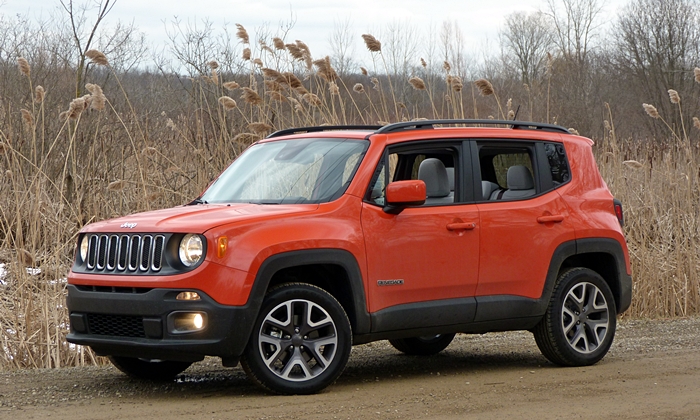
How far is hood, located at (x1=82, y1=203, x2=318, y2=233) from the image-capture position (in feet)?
20.7

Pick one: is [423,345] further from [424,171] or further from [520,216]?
[424,171]

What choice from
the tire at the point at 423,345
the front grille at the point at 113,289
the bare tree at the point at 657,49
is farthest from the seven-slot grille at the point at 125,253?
the bare tree at the point at 657,49

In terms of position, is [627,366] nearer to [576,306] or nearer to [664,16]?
[576,306]

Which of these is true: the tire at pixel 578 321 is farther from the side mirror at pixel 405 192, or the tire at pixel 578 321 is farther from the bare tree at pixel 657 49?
the bare tree at pixel 657 49

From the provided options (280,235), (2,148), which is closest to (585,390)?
(280,235)

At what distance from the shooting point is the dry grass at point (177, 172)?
937cm

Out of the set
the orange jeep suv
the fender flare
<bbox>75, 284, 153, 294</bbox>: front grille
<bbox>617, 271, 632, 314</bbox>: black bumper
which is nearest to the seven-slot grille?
the orange jeep suv

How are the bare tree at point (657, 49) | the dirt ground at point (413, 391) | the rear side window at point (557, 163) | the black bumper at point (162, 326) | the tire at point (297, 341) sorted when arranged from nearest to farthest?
the dirt ground at point (413, 391) < the black bumper at point (162, 326) < the tire at point (297, 341) < the rear side window at point (557, 163) < the bare tree at point (657, 49)

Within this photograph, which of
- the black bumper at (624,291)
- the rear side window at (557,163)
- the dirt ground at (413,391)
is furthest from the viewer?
the black bumper at (624,291)

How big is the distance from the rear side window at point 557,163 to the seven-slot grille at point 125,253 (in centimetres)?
346

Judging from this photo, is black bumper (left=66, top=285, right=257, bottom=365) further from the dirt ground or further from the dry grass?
the dry grass

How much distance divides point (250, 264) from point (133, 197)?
6.12 metres

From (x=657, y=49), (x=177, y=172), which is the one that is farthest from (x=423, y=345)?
(x=657, y=49)

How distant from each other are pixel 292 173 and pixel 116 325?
172 cm
